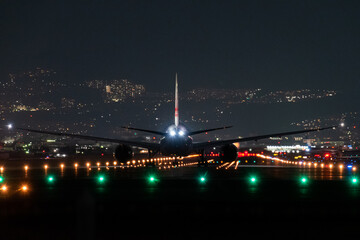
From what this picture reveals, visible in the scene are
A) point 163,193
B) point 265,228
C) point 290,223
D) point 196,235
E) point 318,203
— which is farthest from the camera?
point 163,193

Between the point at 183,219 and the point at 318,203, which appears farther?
the point at 318,203

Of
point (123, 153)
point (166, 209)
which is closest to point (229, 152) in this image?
point (123, 153)


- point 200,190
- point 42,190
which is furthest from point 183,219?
point 42,190

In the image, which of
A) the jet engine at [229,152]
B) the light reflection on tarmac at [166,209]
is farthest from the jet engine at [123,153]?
the light reflection on tarmac at [166,209]

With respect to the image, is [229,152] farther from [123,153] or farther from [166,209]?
[166,209]

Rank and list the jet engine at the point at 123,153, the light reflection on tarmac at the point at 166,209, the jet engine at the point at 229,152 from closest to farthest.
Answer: the light reflection on tarmac at the point at 166,209 → the jet engine at the point at 123,153 → the jet engine at the point at 229,152

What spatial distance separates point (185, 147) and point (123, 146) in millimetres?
7039

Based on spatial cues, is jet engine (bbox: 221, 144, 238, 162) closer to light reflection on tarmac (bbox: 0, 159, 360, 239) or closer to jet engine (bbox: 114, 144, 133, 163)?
jet engine (bbox: 114, 144, 133, 163)

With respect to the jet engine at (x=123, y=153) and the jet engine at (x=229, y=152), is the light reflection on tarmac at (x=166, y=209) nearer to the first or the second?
the jet engine at (x=123, y=153)

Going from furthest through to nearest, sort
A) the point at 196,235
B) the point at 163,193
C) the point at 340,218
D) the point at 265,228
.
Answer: the point at 163,193, the point at 340,218, the point at 265,228, the point at 196,235

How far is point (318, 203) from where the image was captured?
870 inches

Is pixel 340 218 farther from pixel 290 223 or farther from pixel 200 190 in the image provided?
pixel 200 190

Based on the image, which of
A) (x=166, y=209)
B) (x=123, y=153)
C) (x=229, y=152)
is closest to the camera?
(x=166, y=209)

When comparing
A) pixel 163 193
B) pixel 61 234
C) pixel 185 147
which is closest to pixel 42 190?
pixel 163 193
